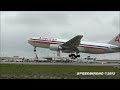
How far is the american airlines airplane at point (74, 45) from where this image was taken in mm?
55062

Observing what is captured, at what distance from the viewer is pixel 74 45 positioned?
59344 mm

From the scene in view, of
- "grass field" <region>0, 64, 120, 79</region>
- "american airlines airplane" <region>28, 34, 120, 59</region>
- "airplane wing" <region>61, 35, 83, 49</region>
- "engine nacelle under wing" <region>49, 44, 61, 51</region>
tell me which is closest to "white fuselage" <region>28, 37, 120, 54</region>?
"american airlines airplane" <region>28, 34, 120, 59</region>

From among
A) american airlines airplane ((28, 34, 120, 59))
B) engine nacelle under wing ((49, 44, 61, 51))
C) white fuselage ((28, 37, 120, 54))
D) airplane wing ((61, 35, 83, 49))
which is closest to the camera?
engine nacelle under wing ((49, 44, 61, 51))

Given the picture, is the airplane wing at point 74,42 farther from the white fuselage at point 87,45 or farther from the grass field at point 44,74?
the grass field at point 44,74

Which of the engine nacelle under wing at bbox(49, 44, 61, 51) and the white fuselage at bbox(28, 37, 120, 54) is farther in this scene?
the white fuselage at bbox(28, 37, 120, 54)

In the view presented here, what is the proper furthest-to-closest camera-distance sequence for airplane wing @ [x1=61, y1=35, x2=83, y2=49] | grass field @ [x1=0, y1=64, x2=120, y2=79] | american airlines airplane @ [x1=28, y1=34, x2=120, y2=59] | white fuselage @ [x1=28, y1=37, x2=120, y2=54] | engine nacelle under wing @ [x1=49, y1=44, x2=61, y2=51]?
airplane wing @ [x1=61, y1=35, x2=83, y2=49], white fuselage @ [x1=28, y1=37, x2=120, y2=54], american airlines airplane @ [x1=28, y1=34, x2=120, y2=59], engine nacelle under wing @ [x1=49, y1=44, x2=61, y2=51], grass field @ [x1=0, y1=64, x2=120, y2=79]

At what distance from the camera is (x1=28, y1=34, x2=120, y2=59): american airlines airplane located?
181 ft

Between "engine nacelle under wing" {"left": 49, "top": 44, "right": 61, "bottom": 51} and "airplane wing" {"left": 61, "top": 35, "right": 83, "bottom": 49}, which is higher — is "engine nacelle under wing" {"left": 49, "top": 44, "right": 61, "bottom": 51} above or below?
below

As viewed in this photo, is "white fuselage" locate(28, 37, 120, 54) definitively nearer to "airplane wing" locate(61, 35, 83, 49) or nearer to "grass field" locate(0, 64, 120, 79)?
"airplane wing" locate(61, 35, 83, 49)

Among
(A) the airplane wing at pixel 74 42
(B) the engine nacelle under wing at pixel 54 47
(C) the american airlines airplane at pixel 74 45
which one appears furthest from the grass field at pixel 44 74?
(A) the airplane wing at pixel 74 42

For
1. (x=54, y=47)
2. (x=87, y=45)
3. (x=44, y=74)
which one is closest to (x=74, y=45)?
(x=87, y=45)

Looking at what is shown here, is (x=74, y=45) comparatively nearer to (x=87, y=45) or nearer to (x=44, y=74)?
(x=87, y=45)

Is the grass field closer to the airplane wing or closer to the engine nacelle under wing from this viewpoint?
the engine nacelle under wing
